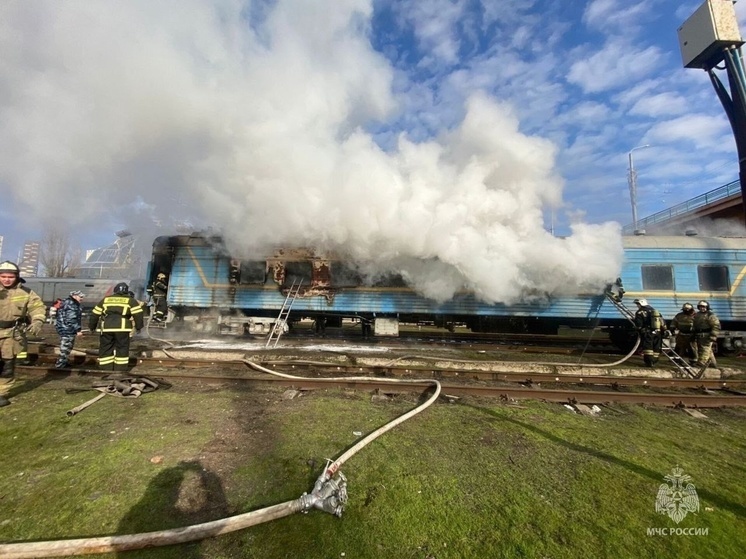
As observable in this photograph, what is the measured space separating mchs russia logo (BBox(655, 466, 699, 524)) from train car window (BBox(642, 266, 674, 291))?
924cm

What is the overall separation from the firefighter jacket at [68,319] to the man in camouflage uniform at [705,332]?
1279 centimetres

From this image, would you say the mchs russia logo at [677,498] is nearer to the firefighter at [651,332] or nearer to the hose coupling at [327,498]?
the hose coupling at [327,498]

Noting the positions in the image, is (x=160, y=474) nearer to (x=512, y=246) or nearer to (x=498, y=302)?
(x=512, y=246)

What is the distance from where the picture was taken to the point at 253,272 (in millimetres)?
11477

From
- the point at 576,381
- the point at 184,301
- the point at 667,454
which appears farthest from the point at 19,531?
the point at 184,301

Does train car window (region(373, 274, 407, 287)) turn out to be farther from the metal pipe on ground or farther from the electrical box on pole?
the electrical box on pole

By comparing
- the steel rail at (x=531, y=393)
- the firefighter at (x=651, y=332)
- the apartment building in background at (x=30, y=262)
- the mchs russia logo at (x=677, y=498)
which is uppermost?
the apartment building in background at (x=30, y=262)

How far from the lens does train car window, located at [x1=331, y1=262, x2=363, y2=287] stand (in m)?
11.0

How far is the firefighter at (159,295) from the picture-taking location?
1164 centimetres

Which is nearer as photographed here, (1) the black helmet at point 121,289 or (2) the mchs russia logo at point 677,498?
(2) the mchs russia logo at point 677,498

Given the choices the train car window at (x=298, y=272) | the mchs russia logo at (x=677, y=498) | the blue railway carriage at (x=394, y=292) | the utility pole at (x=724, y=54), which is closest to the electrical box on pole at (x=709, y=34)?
the utility pole at (x=724, y=54)

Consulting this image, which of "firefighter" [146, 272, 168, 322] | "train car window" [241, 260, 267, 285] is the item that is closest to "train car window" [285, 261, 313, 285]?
"train car window" [241, 260, 267, 285]

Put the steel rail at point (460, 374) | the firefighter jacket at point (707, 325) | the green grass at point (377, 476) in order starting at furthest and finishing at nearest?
1. the firefighter jacket at point (707, 325)
2. the steel rail at point (460, 374)
3. the green grass at point (377, 476)

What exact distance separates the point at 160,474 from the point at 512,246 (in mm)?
8424
